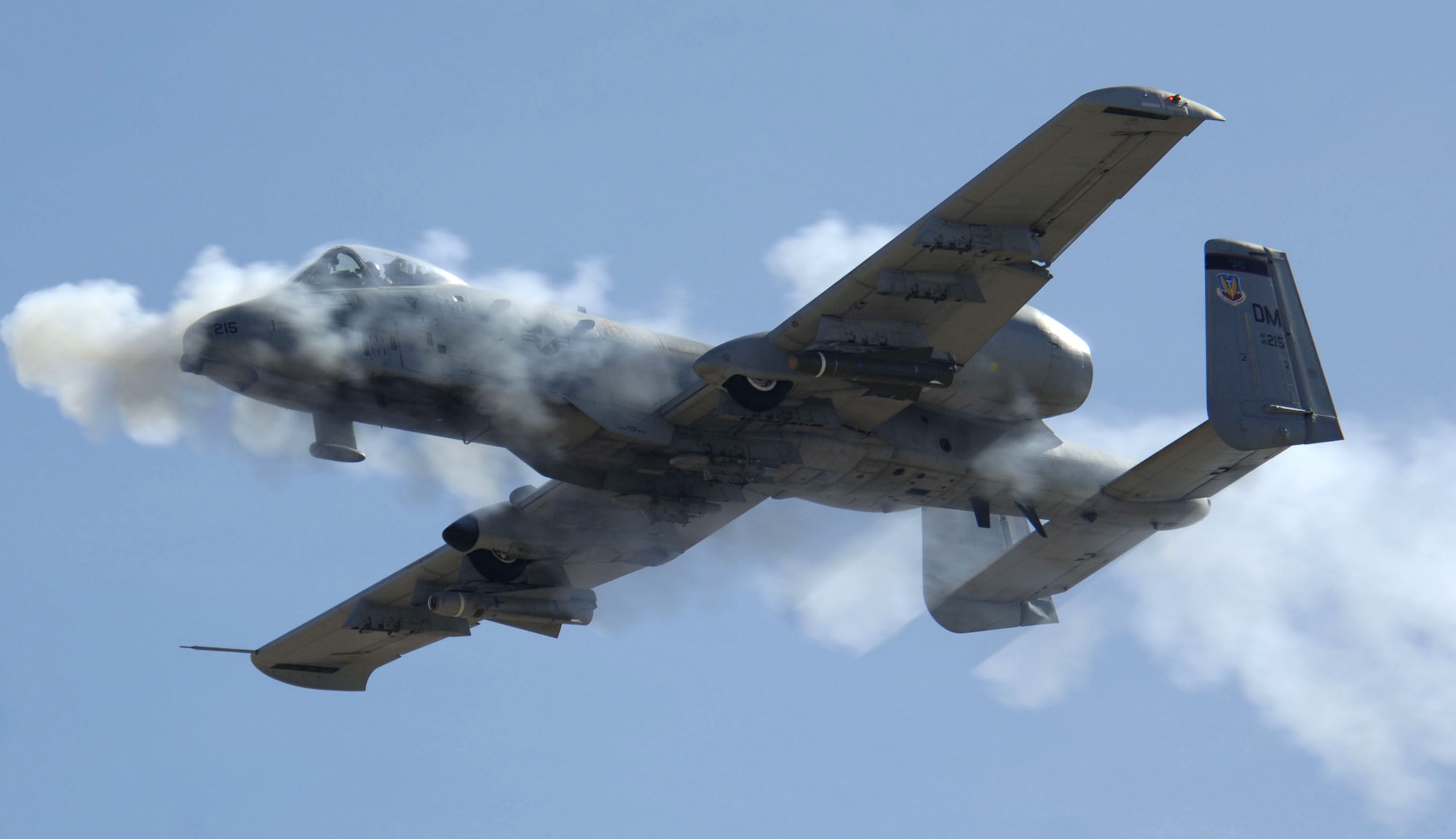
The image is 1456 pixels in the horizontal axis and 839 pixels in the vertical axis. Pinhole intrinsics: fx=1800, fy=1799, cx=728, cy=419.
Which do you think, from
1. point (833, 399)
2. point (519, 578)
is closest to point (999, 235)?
point (833, 399)

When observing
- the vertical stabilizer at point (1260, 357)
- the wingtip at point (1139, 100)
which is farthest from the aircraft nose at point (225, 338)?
the vertical stabilizer at point (1260, 357)

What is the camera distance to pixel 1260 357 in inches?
1225

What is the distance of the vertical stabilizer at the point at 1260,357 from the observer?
3066cm

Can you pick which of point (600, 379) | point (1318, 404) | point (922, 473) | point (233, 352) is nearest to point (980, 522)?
point (922, 473)

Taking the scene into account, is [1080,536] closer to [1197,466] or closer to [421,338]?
[1197,466]

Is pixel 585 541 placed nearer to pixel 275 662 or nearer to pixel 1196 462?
pixel 275 662

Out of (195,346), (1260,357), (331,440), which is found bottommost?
(331,440)

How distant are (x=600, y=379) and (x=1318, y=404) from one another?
40.9 feet

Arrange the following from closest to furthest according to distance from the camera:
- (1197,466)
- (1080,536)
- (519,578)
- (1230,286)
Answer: (1230,286)
(1197,466)
(519,578)
(1080,536)

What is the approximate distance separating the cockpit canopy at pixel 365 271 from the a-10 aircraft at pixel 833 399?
0.03m

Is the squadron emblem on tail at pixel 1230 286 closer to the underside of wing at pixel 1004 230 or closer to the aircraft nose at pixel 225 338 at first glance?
the underside of wing at pixel 1004 230

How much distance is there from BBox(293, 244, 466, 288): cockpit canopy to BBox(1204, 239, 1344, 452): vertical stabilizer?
13078 mm

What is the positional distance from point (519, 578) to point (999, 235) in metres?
12.7

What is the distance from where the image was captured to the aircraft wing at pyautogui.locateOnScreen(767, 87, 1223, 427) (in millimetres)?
24766
